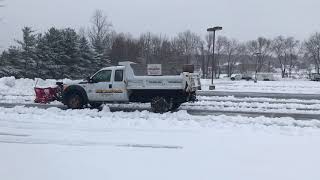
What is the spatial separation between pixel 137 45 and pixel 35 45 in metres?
28.2

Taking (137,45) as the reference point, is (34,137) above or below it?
below

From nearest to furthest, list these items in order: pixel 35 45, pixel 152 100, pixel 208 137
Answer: pixel 208 137 < pixel 152 100 < pixel 35 45

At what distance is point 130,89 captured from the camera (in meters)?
18.6

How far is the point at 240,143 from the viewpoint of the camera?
10.8 meters

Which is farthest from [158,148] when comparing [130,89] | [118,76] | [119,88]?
[118,76]

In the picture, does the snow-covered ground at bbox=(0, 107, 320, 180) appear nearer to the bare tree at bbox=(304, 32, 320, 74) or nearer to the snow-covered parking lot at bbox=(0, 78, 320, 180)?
the snow-covered parking lot at bbox=(0, 78, 320, 180)

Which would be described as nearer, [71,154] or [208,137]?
[71,154]

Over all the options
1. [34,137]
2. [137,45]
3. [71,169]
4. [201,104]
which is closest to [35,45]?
[137,45]

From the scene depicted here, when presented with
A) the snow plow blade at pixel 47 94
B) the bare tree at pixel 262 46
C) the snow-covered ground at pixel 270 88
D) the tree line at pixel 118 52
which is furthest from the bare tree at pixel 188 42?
the snow plow blade at pixel 47 94

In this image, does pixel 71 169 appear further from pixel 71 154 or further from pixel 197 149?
pixel 197 149

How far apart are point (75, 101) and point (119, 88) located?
231cm

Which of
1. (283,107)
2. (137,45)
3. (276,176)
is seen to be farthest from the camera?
(137,45)

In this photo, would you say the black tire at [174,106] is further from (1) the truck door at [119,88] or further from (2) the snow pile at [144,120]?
(1) the truck door at [119,88]

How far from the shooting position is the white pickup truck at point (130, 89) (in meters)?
18.2
